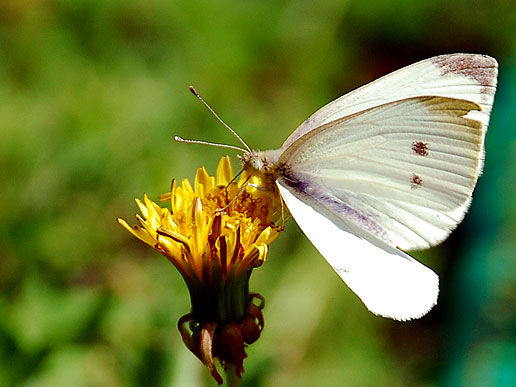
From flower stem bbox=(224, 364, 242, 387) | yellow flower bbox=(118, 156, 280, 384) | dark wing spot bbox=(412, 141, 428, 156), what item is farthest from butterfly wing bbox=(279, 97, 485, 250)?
flower stem bbox=(224, 364, 242, 387)

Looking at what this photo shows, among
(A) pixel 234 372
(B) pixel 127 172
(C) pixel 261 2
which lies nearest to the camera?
(A) pixel 234 372

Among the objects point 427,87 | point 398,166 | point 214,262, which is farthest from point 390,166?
point 214,262

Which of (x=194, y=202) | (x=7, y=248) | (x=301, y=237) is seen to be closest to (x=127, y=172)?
(x=7, y=248)

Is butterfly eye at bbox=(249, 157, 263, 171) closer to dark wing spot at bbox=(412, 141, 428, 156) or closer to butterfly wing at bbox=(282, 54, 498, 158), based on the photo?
butterfly wing at bbox=(282, 54, 498, 158)

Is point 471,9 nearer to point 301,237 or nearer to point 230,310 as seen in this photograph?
point 301,237

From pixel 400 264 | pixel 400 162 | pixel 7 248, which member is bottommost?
pixel 7 248

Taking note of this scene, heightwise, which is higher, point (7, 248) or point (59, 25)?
→ point (59, 25)

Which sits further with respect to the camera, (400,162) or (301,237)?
(301,237)

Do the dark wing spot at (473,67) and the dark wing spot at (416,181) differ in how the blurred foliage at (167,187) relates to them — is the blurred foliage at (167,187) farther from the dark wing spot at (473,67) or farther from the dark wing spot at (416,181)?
the dark wing spot at (473,67)
